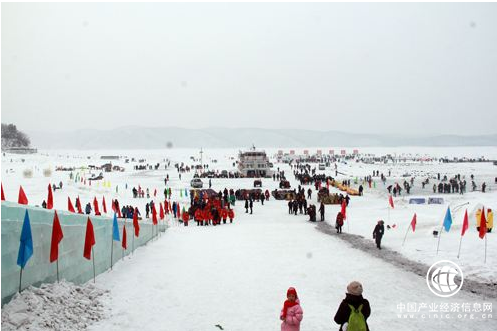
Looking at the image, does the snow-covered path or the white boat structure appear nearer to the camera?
the snow-covered path

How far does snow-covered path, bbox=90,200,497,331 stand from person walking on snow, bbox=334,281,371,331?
2773mm

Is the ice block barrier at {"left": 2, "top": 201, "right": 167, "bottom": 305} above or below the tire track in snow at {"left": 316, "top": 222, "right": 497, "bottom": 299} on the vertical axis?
above

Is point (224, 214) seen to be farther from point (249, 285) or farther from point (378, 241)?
point (249, 285)

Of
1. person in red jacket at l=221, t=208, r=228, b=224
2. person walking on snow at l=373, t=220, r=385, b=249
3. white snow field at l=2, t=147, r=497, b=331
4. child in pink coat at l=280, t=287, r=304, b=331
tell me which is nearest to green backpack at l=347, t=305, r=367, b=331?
child in pink coat at l=280, t=287, r=304, b=331

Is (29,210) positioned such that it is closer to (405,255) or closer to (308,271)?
(308,271)

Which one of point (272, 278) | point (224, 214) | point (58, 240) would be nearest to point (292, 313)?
point (58, 240)

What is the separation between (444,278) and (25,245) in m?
10.7

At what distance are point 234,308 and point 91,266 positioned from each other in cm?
366

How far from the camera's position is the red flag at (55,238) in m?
7.88

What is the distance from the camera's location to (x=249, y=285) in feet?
34.2

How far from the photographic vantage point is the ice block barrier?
6.66 m

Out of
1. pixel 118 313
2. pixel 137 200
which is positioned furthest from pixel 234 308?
pixel 137 200

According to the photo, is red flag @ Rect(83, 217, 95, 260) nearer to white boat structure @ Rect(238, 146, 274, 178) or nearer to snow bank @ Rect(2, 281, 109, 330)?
snow bank @ Rect(2, 281, 109, 330)

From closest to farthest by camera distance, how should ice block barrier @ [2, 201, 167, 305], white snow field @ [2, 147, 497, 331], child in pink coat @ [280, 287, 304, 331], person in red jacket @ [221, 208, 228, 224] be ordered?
child in pink coat @ [280, 287, 304, 331]
ice block barrier @ [2, 201, 167, 305]
white snow field @ [2, 147, 497, 331]
person in red jacket @ [221, 208, 228, 224]
